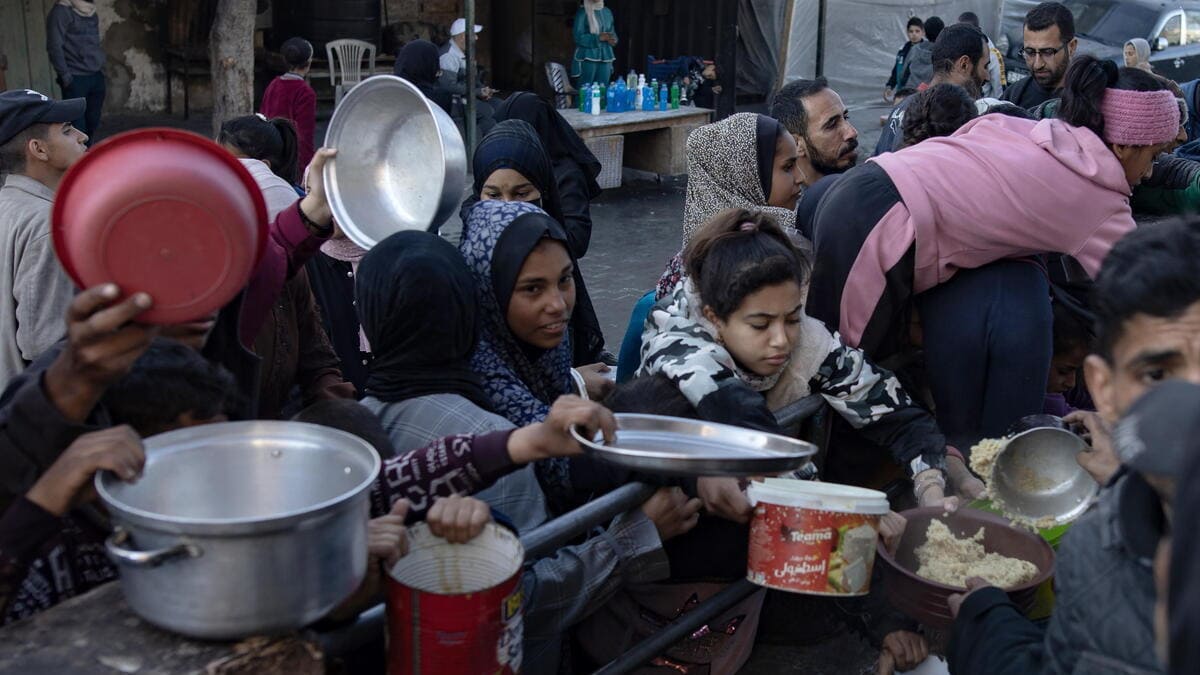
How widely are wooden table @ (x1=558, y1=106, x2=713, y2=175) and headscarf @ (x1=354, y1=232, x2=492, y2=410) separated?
9.27 metres

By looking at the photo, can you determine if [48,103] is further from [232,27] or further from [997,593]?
[232,27]

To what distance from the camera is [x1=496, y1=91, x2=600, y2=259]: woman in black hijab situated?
5520 mm

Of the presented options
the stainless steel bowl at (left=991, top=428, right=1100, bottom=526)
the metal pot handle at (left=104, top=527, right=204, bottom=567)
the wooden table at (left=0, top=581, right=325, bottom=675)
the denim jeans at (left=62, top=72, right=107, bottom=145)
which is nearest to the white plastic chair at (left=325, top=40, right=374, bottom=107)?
the denim jeans at (left=62, top=72, right=107, bottom=145)

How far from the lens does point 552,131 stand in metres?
5.66

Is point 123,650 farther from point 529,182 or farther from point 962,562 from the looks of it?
point 529,182

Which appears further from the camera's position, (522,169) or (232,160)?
(522,169)

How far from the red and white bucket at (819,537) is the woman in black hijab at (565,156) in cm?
322

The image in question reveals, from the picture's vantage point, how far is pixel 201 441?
1818mm

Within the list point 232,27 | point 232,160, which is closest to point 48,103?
point 232,160

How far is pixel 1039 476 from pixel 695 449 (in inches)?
50.3

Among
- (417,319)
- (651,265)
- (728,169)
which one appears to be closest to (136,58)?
(651,265)

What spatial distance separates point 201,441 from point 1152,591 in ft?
4.67

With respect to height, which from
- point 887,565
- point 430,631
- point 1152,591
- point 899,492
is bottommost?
point 899,492

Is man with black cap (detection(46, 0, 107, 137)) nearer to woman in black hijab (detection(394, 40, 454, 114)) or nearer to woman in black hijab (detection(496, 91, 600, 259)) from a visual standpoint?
woman in black hijab (detection(394, 40, 454, 114))
